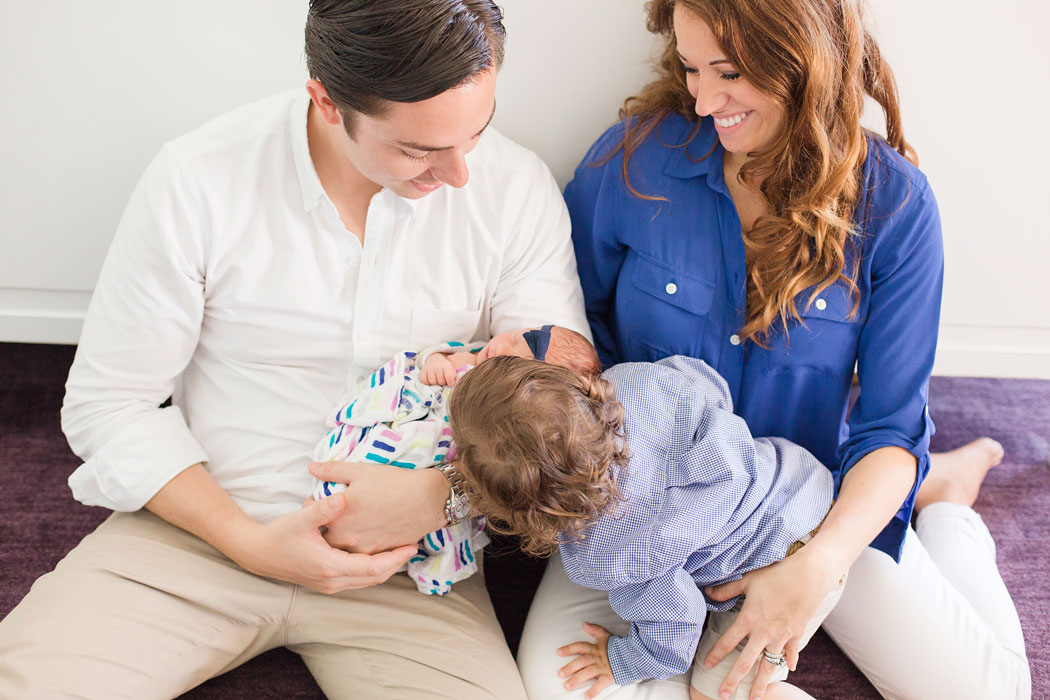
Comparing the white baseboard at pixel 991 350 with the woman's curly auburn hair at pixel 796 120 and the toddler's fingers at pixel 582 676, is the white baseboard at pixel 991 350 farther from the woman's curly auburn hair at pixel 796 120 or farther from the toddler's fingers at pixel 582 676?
the toddler's fingers at pixel 582 676

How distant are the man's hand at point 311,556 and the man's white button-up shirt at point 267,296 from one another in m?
0.12

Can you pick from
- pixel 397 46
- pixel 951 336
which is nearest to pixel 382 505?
pixel 397 46

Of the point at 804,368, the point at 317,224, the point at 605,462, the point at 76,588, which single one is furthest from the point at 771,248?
the point at 76,588

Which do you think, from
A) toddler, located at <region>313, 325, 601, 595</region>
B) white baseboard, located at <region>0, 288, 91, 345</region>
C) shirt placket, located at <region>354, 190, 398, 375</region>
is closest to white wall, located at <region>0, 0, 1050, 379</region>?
white baseboard, located at <region>0, 288, 91, 345</region>

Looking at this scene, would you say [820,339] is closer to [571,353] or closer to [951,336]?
[571,353]

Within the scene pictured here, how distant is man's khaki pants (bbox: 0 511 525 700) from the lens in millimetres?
1218

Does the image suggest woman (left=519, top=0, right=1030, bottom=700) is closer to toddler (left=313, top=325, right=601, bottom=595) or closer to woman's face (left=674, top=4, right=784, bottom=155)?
woman's face (left=674, top=4, right=784, bottom=155)

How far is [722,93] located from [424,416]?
658 millimetres

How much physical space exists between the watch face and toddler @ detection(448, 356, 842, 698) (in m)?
0.05

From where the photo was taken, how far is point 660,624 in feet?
4.22

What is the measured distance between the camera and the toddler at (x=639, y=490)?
117 centimetres

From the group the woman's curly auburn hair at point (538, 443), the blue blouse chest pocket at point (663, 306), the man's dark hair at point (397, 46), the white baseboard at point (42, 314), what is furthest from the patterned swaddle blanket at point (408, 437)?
the white baseboard at point (42, 314)

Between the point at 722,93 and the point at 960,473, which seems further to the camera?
the point at 960,473

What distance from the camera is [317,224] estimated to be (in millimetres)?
1347
